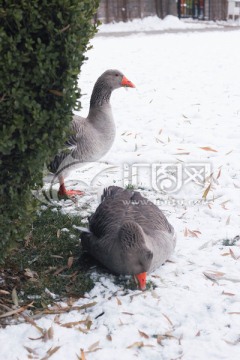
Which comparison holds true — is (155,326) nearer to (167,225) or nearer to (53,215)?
(167,225)

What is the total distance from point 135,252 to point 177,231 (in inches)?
49.5

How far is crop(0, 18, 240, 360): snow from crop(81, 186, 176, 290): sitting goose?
0.58 ft

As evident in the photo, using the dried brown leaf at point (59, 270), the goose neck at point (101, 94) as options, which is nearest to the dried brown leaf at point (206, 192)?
the goose neck at point (101, 94)

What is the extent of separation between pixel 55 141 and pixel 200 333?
1.68m

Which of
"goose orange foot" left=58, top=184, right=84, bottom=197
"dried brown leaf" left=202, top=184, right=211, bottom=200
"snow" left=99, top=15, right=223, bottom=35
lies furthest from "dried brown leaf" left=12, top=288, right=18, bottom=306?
"snow" left=99, top=15, right=223, bottom=35

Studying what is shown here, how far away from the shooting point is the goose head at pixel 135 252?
13.1 ft

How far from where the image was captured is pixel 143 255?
3979 mm

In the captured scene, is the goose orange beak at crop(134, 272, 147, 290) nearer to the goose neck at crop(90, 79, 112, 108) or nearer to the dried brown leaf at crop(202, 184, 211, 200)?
the dried brown leaf at crop(202, 184, 211, 200)

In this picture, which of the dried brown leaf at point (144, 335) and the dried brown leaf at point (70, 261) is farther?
the dried brown leaf at point (70, 261)

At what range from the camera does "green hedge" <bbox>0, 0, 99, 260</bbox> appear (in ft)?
10.6

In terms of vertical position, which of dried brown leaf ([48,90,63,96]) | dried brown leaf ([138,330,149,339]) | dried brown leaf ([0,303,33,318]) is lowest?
dried brown leaf ([138,330,149,339])

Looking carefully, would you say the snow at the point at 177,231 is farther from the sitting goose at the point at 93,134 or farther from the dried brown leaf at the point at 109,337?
the sitting goose at the point at 93,134

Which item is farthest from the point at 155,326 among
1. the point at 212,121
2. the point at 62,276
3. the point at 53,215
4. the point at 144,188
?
the point at 212,121

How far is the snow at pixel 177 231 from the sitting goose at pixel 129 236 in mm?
176
